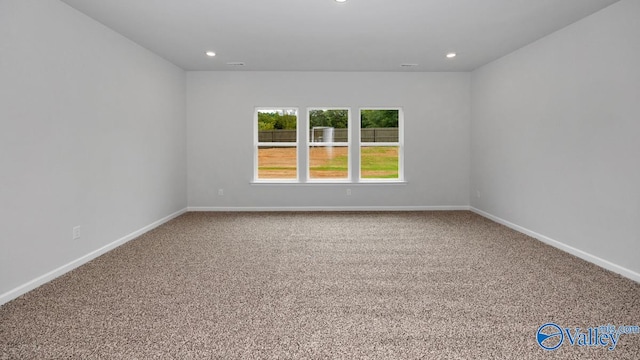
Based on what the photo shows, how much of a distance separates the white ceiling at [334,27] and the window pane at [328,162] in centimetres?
169

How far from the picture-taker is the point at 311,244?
4188mm

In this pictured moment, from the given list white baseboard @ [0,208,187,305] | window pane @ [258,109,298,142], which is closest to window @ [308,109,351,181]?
window pane @ [258,109,298,142]

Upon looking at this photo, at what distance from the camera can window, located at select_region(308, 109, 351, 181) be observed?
650cm

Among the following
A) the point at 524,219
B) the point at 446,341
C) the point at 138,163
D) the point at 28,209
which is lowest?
the point at 446,341

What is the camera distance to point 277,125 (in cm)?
650

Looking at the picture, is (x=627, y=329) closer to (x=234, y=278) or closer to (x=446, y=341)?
(x=446, y=341)

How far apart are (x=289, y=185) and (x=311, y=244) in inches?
92.6

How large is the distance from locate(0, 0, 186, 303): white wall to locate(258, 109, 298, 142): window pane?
1.92m

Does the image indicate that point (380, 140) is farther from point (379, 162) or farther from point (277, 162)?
point (277, 162)

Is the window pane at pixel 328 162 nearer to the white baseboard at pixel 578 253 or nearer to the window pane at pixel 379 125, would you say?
the window pane at pixel 379 125

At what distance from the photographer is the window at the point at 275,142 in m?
6.48

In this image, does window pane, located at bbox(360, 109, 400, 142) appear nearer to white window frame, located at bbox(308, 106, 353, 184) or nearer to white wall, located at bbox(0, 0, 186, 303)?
white window frame, located at bbox(308, 106, 353, 184)

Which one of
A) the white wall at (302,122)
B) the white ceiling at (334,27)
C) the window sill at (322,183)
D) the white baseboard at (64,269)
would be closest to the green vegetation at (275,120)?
the white wall at (302,122)

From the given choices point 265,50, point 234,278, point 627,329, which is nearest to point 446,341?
point 627,329
